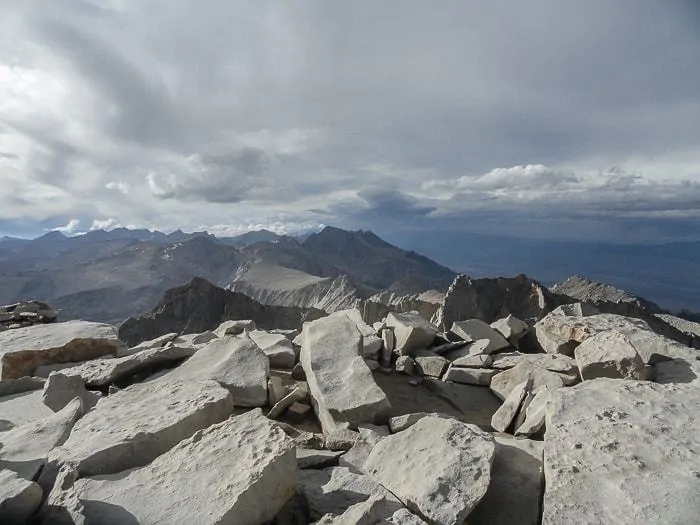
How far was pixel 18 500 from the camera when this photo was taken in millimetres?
3424

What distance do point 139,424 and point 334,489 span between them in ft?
7.41

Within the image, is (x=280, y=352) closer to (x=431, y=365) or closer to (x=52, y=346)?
(x=431, y=365)

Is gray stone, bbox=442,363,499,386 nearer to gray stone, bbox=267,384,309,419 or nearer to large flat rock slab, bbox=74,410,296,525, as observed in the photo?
gray stone, bbox=267,384,309,419

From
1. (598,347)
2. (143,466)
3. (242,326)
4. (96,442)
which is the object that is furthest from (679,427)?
(242,326)

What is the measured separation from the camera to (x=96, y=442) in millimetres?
4629

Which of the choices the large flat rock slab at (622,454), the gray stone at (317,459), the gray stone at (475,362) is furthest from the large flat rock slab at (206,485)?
the gray stone at (475,362)

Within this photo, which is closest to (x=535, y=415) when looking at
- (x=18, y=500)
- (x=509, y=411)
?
(x=509, y=411)

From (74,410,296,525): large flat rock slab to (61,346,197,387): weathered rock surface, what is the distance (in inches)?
143

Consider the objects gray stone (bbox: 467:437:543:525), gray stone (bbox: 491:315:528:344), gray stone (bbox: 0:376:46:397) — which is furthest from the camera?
gray stone (bbox: 491:315:528:344)

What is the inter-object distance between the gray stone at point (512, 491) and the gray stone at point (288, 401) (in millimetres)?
2998

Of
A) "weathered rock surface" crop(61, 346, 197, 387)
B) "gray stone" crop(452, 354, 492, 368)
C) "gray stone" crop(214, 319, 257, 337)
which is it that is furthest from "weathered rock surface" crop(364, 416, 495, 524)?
"gray stone" crop(214, 319, 257, 337)

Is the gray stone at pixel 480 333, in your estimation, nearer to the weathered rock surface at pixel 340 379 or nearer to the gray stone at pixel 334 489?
the weathered rock surface at pixel 340 379

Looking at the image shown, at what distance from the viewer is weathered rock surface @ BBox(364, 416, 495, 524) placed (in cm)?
381

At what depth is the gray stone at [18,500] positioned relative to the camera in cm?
338
